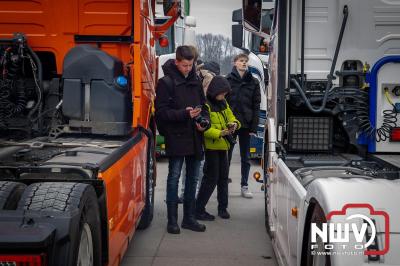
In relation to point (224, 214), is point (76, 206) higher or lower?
higher

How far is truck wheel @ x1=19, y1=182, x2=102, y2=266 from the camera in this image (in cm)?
309

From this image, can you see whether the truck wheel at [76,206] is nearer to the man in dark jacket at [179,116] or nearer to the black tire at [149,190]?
the man in dark jacket at [179,116]

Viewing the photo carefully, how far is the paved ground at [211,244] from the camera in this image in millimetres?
5633

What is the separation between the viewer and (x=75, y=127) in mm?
5363

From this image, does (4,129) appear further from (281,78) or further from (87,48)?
(281,78)

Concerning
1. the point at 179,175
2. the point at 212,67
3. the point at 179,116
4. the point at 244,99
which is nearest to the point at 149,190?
the point at 179,175

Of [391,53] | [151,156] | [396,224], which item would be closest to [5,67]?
[151,156]

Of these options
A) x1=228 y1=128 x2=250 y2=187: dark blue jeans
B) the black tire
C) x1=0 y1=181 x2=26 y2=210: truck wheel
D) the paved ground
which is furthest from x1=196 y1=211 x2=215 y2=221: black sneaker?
x1=0 y1=181 x2=26 y2=210: truck wheel

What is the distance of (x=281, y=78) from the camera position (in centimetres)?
539

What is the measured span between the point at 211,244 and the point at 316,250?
10.1 feet

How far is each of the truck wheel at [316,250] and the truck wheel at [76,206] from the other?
1.20m

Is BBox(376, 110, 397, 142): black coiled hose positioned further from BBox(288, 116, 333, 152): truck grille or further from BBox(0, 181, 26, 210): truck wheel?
BBox(0, 181, 26, 210): truck wheel

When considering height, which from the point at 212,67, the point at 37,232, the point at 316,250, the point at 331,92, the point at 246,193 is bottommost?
the point at 246,193

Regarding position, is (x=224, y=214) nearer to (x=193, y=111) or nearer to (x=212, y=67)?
(x=193, y=111)
